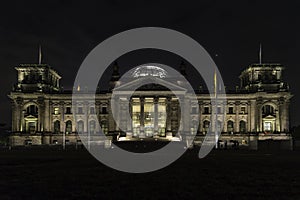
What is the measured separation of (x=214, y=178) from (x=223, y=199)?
609 cm

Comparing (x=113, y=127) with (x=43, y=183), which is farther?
(x=113, y=127)

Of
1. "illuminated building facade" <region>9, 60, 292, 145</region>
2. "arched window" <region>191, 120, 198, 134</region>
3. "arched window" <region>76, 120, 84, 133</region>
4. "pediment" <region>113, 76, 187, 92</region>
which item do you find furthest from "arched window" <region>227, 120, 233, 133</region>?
"arched window" <region>76, 120, 84, 133</region>

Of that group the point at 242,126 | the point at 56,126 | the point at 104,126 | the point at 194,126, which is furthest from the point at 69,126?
the point at 242,126

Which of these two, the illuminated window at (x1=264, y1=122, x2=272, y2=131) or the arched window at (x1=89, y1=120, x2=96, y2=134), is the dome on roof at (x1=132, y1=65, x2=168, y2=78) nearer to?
the arched window at (x1=89, y1=120, x2=96, y2=134)

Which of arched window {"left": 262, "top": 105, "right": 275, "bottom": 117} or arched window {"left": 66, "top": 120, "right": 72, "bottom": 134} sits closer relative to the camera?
arched window {"left": 262, "top": 105, "right": 275, "bottom": 117}

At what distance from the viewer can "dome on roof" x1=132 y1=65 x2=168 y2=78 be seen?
10928cm

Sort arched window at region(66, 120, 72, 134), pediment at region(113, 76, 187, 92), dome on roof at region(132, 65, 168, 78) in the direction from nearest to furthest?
pediment at region(113, 76, 187, 92) < arched window at region(66, 120, 72, 134) < dome on roof at region(132, 65, 168, 78)

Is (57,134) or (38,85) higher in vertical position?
(38,85)

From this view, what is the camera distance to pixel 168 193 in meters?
14.4

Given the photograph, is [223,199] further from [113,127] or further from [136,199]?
[113,127]

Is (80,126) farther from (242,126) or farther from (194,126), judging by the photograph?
(242,126)

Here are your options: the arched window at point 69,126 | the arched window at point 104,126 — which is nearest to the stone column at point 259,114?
the arched window at point 104,126

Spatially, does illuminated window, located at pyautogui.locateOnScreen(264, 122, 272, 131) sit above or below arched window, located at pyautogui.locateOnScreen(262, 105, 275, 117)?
below

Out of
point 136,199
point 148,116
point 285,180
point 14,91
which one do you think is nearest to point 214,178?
point 285,180
